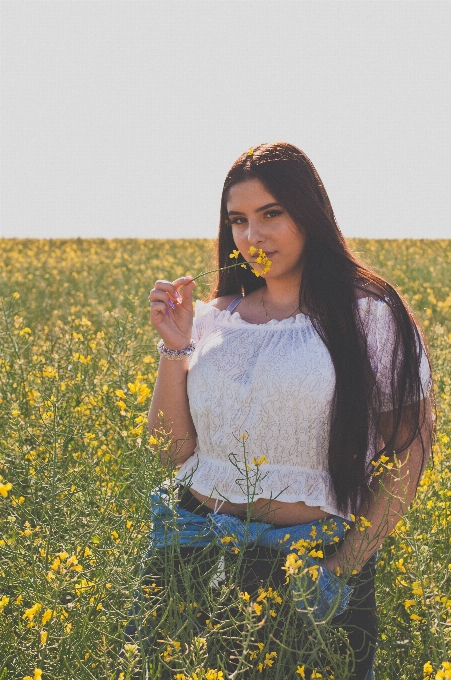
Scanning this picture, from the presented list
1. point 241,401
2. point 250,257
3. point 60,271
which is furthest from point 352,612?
point 60,271

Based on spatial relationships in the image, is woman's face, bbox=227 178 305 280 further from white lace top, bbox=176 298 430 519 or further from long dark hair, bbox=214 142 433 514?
white lace top, bbox=176 298 430 519

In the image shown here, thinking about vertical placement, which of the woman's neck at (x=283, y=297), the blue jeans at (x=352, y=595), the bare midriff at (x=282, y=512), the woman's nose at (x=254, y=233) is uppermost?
the woman's nose at (x=254, y=233)

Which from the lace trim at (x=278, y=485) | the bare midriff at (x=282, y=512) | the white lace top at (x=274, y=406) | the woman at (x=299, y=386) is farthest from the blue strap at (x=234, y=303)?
the bare midriff at (x=282, y=512)

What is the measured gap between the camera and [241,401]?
2.47 meters

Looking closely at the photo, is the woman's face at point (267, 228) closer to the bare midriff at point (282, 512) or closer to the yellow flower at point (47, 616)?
the bare midriff at point (282, 512)

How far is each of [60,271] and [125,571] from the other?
1134 centimetres

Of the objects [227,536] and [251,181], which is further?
[251,181]

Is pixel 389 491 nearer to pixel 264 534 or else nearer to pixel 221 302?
pixel 264 534

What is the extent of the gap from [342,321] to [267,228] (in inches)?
13.7

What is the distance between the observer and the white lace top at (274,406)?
238 cm

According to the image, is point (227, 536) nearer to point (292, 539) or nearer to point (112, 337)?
point (292, 539)

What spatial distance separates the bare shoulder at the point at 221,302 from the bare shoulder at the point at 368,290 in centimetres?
49

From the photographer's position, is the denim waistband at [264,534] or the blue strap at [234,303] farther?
the blue strap at [234,303]

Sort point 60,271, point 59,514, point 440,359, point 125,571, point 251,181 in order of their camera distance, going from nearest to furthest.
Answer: point 125,571 < point 59,514 < point 251,181 < point 440,359 < point 60,271
